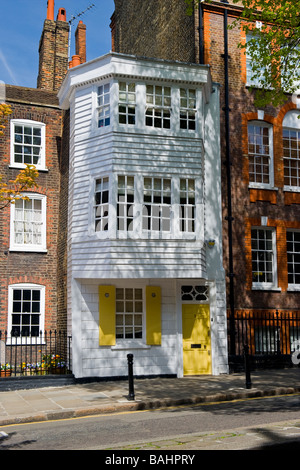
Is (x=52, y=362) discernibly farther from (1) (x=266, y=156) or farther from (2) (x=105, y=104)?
(1) (x=266, y=156)

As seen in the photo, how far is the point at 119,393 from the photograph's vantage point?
1379cm

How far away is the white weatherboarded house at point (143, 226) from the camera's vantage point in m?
16.5

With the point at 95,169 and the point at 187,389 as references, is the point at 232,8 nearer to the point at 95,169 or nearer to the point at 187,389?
the point at 95,169

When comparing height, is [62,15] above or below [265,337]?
above

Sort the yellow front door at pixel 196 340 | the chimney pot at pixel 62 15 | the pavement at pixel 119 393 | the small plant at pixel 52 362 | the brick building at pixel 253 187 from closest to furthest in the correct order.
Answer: the pavement at pixel 119 393 < the small plant at pixel 52 362 < the yellow front door at pixel 196 340 < the brick building at pixel 253 187 < the chimney pot at pixel 62 15

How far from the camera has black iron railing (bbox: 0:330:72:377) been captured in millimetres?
16734

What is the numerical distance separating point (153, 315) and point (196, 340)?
1.76m

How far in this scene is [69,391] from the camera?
14586 millimetres

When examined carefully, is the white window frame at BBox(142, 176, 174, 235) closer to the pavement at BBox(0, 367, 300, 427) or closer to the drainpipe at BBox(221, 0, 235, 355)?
the drainpipe at BBox(221, 0, 235, 355)

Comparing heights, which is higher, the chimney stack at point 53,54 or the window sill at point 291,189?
the chimney stack at point 53,54

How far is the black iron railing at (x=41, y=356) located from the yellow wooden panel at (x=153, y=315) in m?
2.48

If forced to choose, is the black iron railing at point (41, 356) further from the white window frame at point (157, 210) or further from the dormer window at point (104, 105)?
the dormer window at point (104, 105)

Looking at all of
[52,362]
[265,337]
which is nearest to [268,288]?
[265,337]

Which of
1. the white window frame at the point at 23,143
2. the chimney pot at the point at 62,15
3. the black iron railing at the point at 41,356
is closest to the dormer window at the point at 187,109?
the white window frame at the point at 23,143
